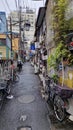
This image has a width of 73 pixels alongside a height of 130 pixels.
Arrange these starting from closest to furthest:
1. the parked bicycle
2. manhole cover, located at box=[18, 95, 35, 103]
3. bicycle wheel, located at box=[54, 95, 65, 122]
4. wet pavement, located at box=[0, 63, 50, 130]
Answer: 1. the parked bicycle
2. bicycle wheel, located at box=[54, 95, 65, 122]
3. wet pavement, located at box=[0, 63, 50, 130]
4. manhole cover, located at box=[18, 95, 35, 103]

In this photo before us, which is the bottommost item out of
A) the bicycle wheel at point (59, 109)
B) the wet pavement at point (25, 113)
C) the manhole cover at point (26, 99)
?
the manhole cover at point (26, 99)

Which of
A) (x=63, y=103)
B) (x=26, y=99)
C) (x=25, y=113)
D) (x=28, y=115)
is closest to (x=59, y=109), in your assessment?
(x=63, y=103)

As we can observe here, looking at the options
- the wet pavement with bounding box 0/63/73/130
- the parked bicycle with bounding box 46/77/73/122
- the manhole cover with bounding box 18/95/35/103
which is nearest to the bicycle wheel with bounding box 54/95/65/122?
the parked bicycle with bounding box 46/77/73/122

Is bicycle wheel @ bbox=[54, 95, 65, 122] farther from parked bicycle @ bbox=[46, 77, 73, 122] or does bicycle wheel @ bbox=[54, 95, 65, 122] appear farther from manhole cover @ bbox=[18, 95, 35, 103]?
manhole cover @ bbox=[18, 95, 35, 103]

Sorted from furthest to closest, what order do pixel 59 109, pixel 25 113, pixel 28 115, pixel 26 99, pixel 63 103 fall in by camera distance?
pixel 26 99
pixel 25 113
pixel 28 115
pixel 59 109
pixel 63 103

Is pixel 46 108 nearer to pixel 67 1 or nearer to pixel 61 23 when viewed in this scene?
pixel 61 23

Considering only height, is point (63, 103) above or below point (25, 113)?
above

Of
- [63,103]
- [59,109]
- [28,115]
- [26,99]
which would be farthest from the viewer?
[26,99]

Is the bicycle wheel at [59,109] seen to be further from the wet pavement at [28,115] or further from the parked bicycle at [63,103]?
the wet pavement at [28,115]

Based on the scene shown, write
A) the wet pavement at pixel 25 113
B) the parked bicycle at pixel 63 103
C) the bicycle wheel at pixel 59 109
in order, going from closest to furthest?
the parked bicycle at pixel 63 103 < the bicycle wheel at pixel 59 109 < the wet pavement at pixel 25 113

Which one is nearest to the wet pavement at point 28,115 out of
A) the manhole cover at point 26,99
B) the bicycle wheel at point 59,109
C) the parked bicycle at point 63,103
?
the manhole cover at point 26,99

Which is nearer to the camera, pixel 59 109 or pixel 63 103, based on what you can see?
pixel 63 103

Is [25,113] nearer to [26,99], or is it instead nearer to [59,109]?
[59,109]

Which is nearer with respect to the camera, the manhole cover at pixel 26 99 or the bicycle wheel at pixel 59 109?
the bicycle wheel at pixel 59 109
